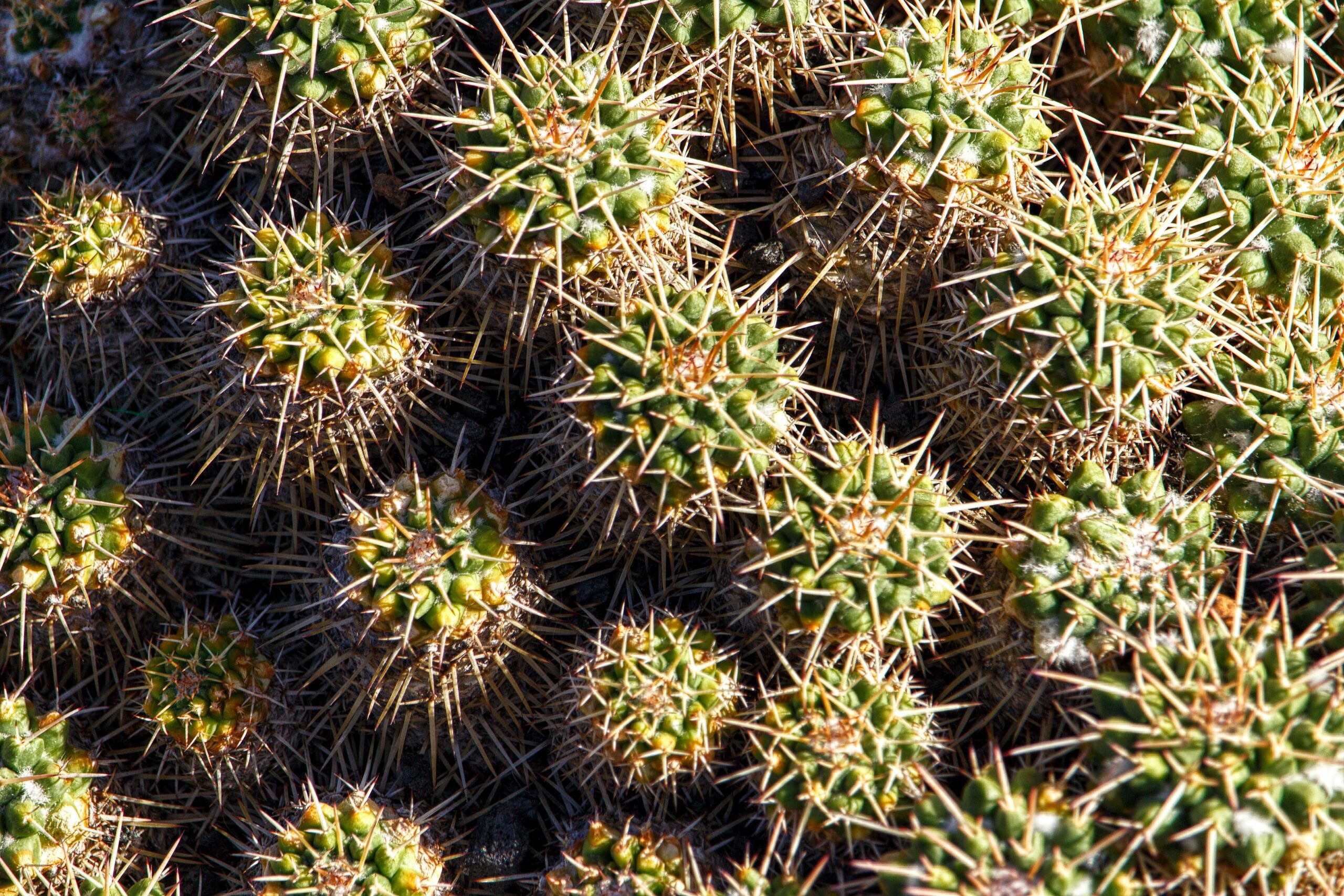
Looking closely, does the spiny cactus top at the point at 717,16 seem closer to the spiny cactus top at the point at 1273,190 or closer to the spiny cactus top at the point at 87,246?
the spiny cactus top at the point at 1273,190

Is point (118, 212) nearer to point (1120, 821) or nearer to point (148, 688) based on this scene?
point (148, 688)

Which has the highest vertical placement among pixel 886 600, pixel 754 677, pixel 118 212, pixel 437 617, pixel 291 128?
pixel 291 128

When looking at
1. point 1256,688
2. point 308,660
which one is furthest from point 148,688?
point 1256,688

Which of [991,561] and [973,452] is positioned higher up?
Result: [973,452]

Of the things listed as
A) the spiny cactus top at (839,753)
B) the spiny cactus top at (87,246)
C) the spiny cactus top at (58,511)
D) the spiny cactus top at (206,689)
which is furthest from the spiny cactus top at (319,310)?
the spiny cactus top at (839,753)

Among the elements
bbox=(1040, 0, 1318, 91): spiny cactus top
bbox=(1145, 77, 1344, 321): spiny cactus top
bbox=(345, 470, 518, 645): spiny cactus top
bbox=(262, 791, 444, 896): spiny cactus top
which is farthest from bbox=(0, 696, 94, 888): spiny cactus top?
bbox=(1040, 0, 1318, 91): spiny cactus top

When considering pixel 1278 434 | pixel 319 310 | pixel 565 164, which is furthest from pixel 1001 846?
pixel 319 310

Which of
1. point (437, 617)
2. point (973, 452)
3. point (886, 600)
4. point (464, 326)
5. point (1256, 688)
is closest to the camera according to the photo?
point (1256, 688)
